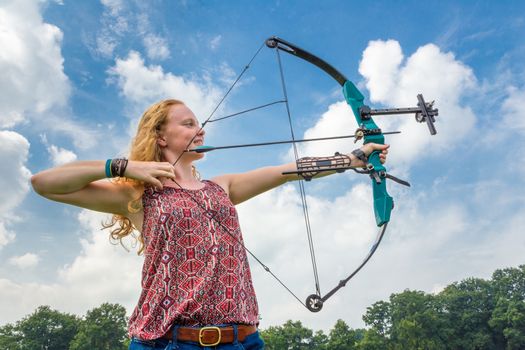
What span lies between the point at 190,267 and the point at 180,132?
2.30 ft

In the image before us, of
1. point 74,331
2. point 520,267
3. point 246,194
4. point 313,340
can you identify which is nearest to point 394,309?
point 313,340

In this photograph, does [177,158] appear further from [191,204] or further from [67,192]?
[67,192]

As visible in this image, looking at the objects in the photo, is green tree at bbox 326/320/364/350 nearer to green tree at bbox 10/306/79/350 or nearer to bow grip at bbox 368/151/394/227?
green tree at bbox 10/306/79/350

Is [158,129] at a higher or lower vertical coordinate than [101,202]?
higher

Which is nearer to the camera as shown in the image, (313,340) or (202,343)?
(202,343)

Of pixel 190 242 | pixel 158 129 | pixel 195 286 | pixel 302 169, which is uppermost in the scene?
pixel 158 129

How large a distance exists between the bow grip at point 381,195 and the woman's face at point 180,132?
88cm

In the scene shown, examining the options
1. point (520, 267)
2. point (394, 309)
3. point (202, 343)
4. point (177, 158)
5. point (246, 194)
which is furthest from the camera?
point (520, 267)

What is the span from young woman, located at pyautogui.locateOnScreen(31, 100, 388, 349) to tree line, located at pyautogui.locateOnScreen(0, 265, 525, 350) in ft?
93.1

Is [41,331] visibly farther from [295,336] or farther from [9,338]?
[295,336]

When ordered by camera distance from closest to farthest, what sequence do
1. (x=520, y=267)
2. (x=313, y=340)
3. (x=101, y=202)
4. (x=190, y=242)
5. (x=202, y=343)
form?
(x=202, y=343) < (x=190, y=242) < (x=101, y=202) < (x=313, y=340) < (x=520, y=267)

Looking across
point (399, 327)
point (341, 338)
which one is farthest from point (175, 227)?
point (399, 327)

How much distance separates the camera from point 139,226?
2230 mm

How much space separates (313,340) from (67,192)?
3036 centimetres
